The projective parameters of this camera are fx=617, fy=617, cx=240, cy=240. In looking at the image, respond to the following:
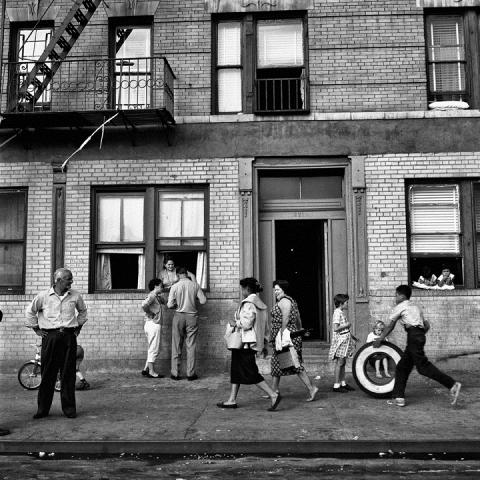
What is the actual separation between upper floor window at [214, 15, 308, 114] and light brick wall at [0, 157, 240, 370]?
1.35 meters

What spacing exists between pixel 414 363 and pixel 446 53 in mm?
6538

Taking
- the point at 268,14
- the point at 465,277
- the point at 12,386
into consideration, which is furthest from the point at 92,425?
the point at 268,14

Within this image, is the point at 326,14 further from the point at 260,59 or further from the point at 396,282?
the point at 396,282

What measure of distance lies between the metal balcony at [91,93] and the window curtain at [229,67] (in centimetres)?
101

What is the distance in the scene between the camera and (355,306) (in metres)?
11.3

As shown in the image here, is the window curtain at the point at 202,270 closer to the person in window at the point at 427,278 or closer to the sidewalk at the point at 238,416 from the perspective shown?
the sidewalk at the point at 238,416

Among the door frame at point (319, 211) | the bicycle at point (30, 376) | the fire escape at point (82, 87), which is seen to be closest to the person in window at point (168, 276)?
the door frame at point (319, 211)

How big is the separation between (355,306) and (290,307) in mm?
2755

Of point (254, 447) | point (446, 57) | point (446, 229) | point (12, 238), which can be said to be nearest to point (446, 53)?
point (446, 57)

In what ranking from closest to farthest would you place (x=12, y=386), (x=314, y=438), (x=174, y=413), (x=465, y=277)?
(x=314, y=438)
(x=174, y=413)
(x=12, y=386)
(x=465, y=277)

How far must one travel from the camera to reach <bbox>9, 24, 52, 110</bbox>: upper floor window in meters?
12.0

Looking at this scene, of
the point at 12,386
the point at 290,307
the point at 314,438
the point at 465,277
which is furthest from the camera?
the point at 465,277

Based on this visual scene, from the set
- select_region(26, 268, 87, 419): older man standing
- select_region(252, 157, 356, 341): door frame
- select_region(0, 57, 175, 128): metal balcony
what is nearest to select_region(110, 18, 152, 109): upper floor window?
select_region(0, 57, 175, 128): metal balcony

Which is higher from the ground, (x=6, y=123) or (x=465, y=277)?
(x=6, y=123)
